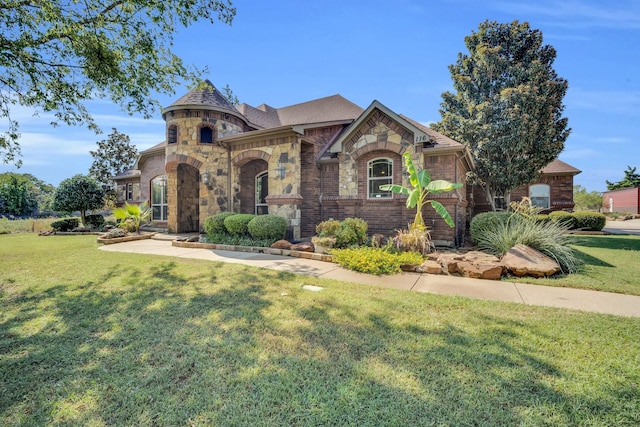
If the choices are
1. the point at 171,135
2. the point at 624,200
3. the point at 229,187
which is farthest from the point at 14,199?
the point at 624,200

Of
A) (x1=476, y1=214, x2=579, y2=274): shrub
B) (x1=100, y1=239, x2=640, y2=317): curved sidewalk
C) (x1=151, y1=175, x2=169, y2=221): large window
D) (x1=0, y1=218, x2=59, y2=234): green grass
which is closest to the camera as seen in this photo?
(x1=100, y1=239, x2=640, y2=317): curved sidewalk

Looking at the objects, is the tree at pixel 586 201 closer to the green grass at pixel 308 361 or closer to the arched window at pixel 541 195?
the arched window at pixel 541 195

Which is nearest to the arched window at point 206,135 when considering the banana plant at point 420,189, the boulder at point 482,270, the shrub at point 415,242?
the banana plant at point 420,189

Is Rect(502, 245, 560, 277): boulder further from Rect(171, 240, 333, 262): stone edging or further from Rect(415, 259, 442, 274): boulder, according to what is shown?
Rect(171, 240, 333, 262): stone edging

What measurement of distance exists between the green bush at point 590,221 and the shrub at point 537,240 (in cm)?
1084

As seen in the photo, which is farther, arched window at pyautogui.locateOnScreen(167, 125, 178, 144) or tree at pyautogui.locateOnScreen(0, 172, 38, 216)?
tree at pyautogui.locateOnScreen(0, 172, 38, 216)

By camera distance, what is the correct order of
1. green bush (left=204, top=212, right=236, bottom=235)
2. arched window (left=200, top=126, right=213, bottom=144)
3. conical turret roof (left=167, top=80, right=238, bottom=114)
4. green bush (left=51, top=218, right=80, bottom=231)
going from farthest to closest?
green bush (left=51, top=218, right=80, bottom=231), arched window (left=200, top=126, right=213, bottom=144), conical turret roof (left=167, top=80, right=238, bottom=114), green bush (left=204, top=212, right=236, bottom=235)

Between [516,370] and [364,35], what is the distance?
8936mm

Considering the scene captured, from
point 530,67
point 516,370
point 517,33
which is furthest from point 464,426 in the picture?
point 517,33

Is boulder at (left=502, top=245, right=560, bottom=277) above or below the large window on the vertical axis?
below

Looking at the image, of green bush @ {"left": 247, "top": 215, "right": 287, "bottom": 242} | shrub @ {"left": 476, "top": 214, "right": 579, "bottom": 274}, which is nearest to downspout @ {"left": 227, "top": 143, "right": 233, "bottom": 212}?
green bush @ {"left": 247, "top": 215, "right": 287, "bottom": 242}

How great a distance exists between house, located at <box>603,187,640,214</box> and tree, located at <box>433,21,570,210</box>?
119ft

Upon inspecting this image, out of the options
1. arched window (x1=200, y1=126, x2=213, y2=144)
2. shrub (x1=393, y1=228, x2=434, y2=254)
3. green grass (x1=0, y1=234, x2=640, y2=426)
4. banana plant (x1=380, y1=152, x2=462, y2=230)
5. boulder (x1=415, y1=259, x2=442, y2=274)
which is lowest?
green grass (x1=0, y1=234, x2=640, y2=426)

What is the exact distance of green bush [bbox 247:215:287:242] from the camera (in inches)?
397
